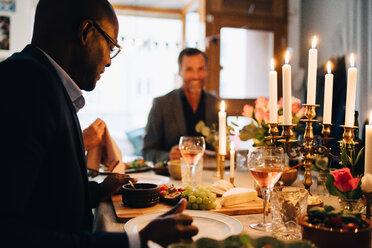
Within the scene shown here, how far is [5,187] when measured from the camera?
0.67 metres

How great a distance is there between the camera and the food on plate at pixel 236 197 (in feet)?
3.84

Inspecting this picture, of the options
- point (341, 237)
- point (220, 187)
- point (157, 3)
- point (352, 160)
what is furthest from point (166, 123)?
point (157, 3)

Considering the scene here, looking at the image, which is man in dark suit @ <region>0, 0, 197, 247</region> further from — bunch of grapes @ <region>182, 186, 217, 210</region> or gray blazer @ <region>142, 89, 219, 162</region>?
gray blazer @ <region>142, 89, 219, 162</region>

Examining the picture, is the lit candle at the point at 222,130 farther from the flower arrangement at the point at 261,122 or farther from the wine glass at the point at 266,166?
the wine glass at the point at 266,166

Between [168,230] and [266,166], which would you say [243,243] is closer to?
[168,230]

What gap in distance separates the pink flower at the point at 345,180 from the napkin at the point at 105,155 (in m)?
1.01

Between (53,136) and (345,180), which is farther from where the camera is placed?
(345,180)

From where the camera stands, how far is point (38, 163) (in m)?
0.72

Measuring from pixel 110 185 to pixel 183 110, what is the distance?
1.77 metres

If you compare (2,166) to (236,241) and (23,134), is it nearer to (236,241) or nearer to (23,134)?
(23,134)

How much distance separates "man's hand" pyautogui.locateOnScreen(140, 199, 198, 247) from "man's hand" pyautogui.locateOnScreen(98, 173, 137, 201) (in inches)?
21.5

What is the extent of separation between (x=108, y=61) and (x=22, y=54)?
0.98 feet

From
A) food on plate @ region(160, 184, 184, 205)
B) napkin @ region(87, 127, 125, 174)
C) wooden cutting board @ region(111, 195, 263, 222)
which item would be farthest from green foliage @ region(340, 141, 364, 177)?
napkin @ region(87, 127, 125, 174)

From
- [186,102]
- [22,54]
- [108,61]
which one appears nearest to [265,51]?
[186,102]
